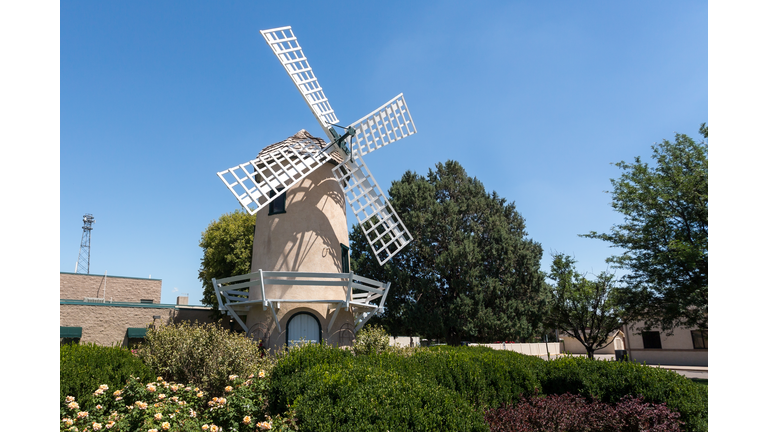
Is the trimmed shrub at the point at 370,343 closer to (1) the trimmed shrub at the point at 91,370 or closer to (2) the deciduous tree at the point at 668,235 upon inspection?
(1) the trimmed shrub at the point at 91,370

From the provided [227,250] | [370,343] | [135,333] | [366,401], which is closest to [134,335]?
[135,333]

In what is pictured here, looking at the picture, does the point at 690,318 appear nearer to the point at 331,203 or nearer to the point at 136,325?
the point at 331,203

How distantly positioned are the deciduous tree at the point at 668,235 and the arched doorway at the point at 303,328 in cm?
1332

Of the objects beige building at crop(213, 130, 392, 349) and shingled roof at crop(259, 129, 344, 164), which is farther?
shingled roof at crop(259, 129, 344, 164)

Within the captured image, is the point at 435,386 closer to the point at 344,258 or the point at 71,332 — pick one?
the point at 344,258

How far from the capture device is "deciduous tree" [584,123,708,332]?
15.7 meters

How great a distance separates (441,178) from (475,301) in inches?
380

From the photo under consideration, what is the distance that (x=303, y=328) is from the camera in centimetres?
1498

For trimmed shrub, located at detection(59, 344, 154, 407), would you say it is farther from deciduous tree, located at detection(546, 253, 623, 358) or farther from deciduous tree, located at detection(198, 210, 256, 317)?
deciduous tree, located at detection(546, 253, 623, 358)

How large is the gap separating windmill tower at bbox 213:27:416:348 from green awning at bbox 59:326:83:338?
9918 mm

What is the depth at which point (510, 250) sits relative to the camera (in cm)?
2566

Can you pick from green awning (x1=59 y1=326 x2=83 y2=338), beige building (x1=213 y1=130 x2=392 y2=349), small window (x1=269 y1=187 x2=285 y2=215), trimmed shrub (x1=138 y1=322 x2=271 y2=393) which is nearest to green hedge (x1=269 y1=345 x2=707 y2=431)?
trimmed shrub (x1=138 y1=322 x2=271 y2=393)

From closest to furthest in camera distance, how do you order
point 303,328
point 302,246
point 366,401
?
point 366,401 → point 303,328 → point 302,246

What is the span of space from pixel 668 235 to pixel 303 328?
1522 centimetres
